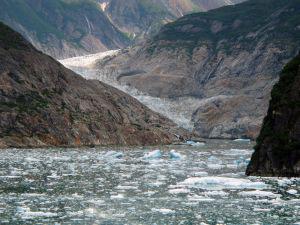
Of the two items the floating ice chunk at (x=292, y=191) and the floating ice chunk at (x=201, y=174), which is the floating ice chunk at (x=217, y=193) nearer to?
the floating ice chunk at (x=292, y=191)

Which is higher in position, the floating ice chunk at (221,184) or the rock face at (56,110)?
the rock face at (56,110)

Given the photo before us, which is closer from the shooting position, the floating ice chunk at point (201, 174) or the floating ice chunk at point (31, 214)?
the floating ice chunk at point (31, 214)

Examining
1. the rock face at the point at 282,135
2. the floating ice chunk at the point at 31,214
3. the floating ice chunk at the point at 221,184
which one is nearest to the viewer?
the floating ice chunk at the point at 31,214

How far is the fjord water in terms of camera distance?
3309cm

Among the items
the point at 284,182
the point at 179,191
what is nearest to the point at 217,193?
the point at 179,191

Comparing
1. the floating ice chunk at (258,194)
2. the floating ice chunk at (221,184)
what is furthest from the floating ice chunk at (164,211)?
the floating ice chunk at (221,184)

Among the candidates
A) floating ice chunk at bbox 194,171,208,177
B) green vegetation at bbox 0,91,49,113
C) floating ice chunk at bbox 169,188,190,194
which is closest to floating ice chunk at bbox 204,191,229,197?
floating ice chunk at bbox 169,188,190,194

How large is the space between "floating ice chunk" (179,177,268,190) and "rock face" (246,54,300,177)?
14.4ft

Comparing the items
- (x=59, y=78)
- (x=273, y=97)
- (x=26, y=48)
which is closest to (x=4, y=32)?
(x=26, y=48)

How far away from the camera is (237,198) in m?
40.4

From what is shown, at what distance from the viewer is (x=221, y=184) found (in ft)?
156

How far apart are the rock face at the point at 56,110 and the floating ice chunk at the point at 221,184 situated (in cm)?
6402

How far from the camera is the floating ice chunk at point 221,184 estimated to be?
1788 inches

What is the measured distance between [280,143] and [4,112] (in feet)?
251
